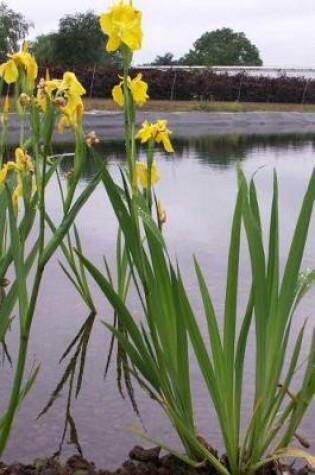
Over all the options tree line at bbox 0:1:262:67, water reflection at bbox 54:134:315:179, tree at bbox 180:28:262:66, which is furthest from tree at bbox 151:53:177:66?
water reflection at bbox 54:134:315:179

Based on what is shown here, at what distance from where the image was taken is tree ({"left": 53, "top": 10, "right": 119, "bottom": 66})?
27.2 meters

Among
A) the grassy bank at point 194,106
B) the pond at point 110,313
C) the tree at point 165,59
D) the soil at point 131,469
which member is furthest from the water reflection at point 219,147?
the tree at point 165,59

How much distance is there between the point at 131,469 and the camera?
1659 millimetres

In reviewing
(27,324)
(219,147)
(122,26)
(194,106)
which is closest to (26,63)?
(122,26)

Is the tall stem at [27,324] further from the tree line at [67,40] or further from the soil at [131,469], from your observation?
the tree line at [67,40]

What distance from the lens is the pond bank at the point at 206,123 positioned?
1425cm

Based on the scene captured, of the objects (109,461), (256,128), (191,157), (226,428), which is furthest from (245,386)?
(256,128)

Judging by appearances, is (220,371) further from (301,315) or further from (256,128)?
(256,128)

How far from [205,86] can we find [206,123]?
20.1 feet

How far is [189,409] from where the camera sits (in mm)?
1604

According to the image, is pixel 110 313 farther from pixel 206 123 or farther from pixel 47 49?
pixel 47 49

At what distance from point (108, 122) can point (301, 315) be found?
482 inches

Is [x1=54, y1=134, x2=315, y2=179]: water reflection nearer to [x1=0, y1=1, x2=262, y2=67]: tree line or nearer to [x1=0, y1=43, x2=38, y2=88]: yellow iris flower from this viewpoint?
[x1=0, y1=43, x2=38, y2=88]: yellow iris flower

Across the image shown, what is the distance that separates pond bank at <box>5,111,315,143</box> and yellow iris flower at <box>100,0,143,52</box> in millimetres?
10689
